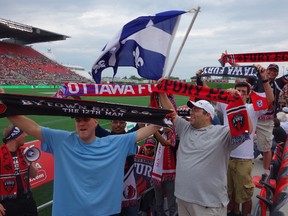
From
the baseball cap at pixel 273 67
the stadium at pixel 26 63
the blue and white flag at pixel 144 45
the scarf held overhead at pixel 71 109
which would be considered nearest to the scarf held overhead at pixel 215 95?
the scarf held overhead at pixel 71 109

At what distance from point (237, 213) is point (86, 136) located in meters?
2.61

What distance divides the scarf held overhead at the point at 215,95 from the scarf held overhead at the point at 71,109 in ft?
1.30

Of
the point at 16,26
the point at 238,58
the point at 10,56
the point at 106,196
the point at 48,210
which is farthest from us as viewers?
the point at 10,56

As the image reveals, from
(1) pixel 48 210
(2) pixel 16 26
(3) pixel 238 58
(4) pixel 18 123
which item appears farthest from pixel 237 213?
(2) pixel 16 26

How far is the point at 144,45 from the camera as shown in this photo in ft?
13.5

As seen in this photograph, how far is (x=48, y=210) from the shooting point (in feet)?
14.6

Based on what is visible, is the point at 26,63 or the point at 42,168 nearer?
the point at 42,168

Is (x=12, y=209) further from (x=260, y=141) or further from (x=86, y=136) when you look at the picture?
(x=260, y=141)

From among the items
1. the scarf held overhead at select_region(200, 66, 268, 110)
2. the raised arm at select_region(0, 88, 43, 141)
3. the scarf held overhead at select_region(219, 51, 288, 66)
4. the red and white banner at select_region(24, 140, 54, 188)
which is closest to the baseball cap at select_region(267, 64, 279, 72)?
the scarf held overhead at select_region(219, 51, 288, 66)

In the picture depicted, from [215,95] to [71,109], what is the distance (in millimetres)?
1335

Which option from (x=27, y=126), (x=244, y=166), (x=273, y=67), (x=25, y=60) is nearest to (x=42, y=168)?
(x=27, y=126)

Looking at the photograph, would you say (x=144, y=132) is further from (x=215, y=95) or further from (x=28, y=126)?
(x=28, y=126)

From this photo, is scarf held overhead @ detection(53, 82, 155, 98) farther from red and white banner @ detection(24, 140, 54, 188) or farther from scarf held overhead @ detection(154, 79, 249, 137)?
red and white banner @ detection(24, 140, 54, 188)

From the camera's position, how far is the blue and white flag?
3969 millimetres
